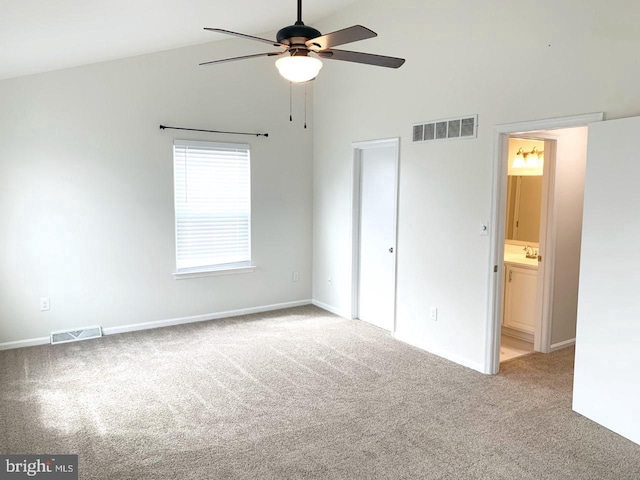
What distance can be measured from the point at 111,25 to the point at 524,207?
4.54 meters

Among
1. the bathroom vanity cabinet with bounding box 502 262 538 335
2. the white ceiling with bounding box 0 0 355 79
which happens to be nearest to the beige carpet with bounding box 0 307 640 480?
the bathroom vanity cabinet with bounding box 502 262 538 335

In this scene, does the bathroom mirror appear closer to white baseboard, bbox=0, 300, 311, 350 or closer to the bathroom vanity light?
the bathroom vanity light

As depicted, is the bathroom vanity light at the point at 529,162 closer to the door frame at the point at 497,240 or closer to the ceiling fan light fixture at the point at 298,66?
the door frame at the point at 497,240

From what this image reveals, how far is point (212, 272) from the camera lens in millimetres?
5609

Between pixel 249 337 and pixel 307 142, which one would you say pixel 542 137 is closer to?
pixel 307 142

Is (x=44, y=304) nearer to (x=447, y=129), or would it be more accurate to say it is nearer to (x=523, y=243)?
(x=447, y=129)

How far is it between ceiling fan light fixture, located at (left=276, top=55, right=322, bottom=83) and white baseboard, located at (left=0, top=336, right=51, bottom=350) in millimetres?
3837

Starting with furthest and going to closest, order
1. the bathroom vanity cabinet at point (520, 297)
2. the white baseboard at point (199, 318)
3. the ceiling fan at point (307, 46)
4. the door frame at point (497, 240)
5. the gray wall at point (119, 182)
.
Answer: the white baseboard at point (199, 318) → the bathroom vanity cabinet at point (520, 297) → the gray wall at point (119, 182) → the door frame at point (497, 240) → the ceiling fan at point (307, 46)

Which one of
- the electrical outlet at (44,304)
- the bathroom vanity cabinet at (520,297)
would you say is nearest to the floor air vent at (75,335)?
the electrical outlet at (44,304)

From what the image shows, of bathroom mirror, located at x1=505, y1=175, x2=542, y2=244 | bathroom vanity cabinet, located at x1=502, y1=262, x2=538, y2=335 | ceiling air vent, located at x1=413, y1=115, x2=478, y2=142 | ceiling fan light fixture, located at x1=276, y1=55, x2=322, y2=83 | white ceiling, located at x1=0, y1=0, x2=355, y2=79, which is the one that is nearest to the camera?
ceiling fan light fixture, located at x1=276, y1=55, x2=322, y2=83

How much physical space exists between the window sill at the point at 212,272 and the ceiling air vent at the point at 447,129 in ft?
8.52

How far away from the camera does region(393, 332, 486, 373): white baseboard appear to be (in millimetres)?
4155

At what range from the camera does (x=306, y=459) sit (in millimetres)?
2764

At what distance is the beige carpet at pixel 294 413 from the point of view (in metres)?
2.72
